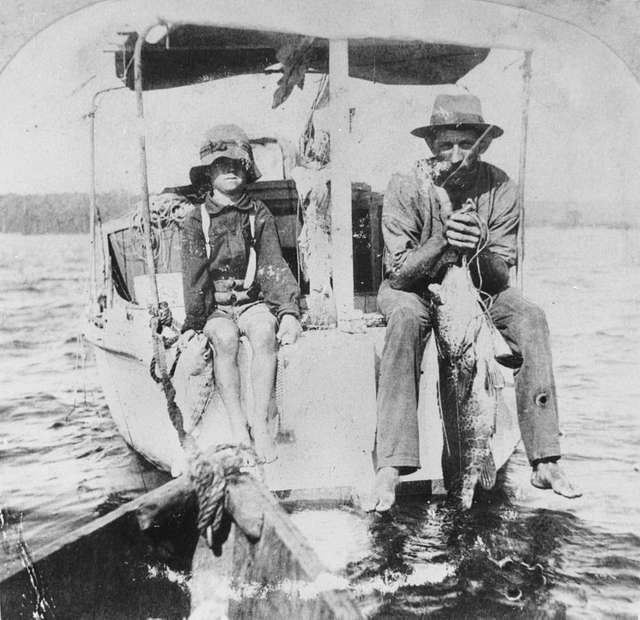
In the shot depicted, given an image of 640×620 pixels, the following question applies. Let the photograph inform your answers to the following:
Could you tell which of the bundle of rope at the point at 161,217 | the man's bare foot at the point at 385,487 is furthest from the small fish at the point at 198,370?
the man's bare foot at the point at 385,487

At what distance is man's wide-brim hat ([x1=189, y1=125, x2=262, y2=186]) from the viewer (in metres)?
2.12

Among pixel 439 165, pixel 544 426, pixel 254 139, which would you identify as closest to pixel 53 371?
pixel 254 139

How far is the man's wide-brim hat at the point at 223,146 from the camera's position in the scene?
212cm

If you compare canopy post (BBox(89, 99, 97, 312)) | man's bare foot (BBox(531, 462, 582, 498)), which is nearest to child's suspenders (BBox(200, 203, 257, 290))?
canopy post (BBox(89, 99, 97, 312))

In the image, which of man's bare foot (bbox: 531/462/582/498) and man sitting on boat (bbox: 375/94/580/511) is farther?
man's bare foot (bbox: 531/462/582/498)

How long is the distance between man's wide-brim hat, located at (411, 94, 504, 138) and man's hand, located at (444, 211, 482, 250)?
0.31 meters

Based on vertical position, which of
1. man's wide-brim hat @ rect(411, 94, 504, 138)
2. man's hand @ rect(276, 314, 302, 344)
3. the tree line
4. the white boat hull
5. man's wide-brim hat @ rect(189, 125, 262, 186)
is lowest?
the white boat hull

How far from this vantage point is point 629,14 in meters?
2.19

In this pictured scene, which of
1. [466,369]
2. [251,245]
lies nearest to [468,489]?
[466,369]

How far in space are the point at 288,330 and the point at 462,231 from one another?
1.98ft

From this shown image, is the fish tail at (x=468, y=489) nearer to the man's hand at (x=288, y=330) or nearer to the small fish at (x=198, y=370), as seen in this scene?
the man's hand at (x=288, y=330)

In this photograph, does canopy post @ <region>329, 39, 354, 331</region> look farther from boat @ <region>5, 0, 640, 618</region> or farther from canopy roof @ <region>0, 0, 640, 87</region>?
canopy roof @ <region>0, 0, 640, 87</region>

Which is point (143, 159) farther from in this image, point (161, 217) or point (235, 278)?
point (235, 278)

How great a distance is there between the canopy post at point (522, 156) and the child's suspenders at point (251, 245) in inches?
33.7
